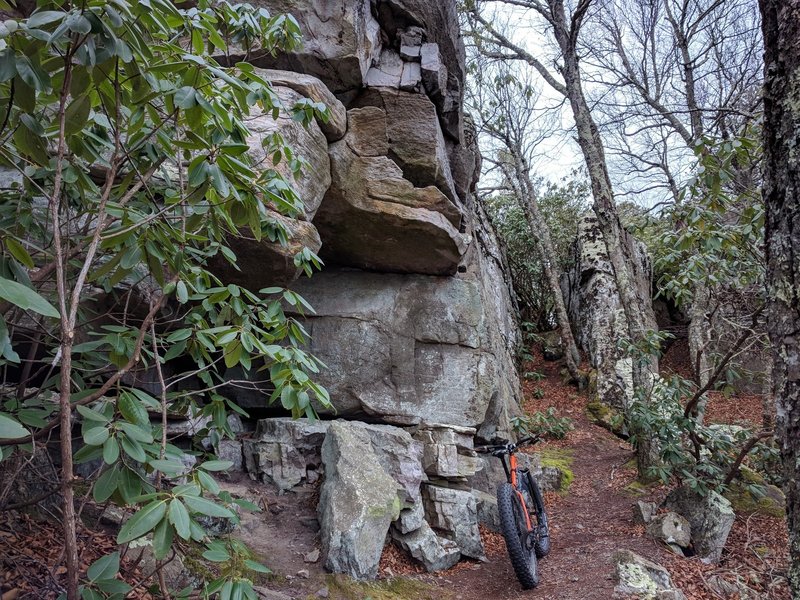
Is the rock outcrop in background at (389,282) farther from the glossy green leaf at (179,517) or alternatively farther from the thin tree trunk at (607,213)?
the glossy green leaf at (179,517)

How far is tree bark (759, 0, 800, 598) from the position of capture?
151 cm

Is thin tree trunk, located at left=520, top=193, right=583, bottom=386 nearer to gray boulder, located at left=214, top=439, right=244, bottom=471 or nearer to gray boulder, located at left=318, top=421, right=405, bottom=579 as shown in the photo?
gray boulder, located at left=318, top=421, right=405, bottom=579

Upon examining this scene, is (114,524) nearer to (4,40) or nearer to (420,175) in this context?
(4,40)

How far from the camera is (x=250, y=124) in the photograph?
508 centimetres

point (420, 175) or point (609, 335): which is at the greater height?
point (420, 175)

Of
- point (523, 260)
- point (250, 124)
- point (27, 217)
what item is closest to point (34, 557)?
point (27, 217)

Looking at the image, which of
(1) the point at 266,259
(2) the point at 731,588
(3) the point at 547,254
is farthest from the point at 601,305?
(1) the point at 266,259

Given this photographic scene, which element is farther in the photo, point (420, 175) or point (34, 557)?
point (420, 175)

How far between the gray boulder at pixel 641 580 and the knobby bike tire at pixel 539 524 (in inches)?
39.1

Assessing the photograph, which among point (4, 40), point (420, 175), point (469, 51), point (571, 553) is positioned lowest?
point (571, 553)

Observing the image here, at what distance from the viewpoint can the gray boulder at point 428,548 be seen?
489cm

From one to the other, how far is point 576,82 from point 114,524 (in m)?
8.76

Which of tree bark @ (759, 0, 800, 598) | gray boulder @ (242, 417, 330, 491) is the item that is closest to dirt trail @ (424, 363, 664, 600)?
gray boulder @ (242, 417, 330, 491)

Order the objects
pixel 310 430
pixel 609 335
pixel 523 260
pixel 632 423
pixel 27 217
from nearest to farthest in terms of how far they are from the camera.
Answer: pixel 27 217 → pixel 310 430 → pixel 632 423 → pixel 609 335 → pixel 523 260
